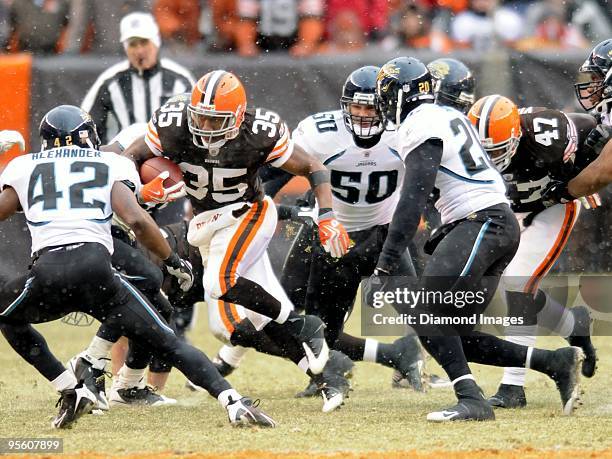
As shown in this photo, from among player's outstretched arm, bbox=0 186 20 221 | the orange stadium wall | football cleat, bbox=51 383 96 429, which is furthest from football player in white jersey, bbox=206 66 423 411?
the orange stadium wall

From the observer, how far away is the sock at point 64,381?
5406 millimetres

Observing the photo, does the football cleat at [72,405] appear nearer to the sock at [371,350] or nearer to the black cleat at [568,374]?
the sock at [371,350]

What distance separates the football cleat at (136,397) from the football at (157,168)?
1.16 metres

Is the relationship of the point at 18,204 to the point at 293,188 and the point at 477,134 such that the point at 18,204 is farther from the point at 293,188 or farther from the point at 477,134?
the point at 293,188

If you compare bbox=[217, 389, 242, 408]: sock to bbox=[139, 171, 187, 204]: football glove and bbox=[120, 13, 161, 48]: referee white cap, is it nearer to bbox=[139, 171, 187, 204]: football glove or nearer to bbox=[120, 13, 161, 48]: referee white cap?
bbox=[139, 171, 187, 204]: football glove

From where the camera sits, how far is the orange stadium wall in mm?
9734

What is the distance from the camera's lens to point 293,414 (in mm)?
5902

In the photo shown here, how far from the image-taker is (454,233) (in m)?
5.70

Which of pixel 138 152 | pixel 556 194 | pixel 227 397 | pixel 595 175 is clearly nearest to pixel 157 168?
A: pixel 138 152

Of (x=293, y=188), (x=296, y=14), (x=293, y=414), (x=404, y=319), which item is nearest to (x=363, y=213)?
(x=404, y=319)

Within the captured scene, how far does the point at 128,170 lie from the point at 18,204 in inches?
21.1

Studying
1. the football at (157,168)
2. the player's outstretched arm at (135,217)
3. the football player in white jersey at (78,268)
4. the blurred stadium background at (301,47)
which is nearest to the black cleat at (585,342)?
the football player in white jersey at (78,268)

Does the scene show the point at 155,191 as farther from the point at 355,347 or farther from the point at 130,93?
the point at 130,93

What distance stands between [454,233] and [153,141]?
65.7 inches
